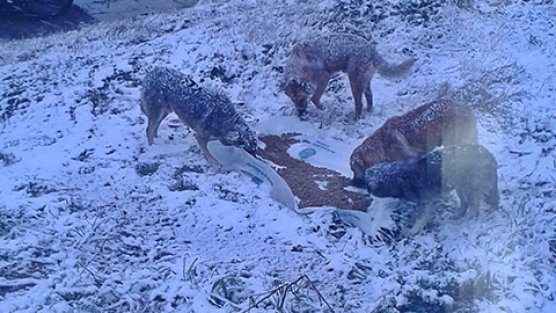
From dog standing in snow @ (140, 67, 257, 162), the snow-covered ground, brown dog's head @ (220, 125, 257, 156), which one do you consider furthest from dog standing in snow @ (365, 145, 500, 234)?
dog standing in snow @ (140, 67, 257, 162)

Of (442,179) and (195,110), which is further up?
(442,179)

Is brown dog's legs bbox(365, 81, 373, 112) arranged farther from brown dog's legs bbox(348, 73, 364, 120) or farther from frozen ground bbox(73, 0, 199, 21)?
frozen ground bbox(73, 0, 199, 21)

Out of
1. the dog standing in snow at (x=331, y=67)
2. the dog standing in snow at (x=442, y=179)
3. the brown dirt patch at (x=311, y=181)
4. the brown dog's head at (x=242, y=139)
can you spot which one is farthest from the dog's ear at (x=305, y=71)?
the dog standing in snow at (x=442, y=179)

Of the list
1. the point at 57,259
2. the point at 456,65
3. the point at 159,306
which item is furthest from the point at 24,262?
the point at 456,65

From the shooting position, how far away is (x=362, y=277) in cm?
664

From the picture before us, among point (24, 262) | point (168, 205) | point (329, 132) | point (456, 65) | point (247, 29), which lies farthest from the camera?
point (247, 29)

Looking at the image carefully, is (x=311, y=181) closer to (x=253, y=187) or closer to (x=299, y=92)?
(x=253, y=187)

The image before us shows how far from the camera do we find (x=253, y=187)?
8.33m

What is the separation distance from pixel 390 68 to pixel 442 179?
3552 millimetres

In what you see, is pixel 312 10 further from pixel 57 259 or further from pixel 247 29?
pixel 57 259

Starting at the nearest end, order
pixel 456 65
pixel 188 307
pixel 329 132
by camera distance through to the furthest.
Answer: pixel 188 307 → pixel 329 132 → pixel 456 65

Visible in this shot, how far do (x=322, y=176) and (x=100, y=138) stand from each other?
131 inches

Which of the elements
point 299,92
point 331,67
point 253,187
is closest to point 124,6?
point 299,92

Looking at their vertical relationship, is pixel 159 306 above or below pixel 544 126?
below
